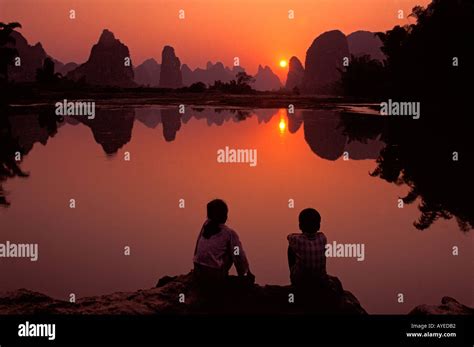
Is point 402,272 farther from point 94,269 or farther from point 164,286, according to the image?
point 94,269

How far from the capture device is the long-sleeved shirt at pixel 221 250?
18.0 ft

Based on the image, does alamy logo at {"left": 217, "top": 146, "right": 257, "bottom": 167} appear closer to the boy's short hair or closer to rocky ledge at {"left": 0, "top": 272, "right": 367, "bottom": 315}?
rocky ledge at {"left": 0, "top": 272, "right": 367, "bottom": 315}

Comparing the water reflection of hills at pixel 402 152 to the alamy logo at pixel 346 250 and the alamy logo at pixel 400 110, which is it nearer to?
the alamy logo at pixel 346 250

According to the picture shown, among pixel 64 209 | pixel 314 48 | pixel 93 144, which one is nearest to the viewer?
pixel 64 209

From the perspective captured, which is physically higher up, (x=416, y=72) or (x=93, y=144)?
(x=416, y=72)

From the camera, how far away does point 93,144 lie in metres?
23.2

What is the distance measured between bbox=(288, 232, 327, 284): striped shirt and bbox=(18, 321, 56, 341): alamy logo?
8.51ft

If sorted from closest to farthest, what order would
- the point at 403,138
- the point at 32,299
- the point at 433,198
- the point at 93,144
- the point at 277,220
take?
the point at 32,299 → the point at 277,220 → the point at 433,198 → the point at 93,144 → the point at 403,138

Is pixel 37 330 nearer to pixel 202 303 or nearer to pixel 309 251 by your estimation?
pixel 202 303

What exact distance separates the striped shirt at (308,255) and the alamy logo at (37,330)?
2.59m

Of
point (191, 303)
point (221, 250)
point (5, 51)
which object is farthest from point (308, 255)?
point (5, 51)

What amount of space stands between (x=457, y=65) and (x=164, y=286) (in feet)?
70.2

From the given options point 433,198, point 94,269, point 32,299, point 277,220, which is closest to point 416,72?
point 433,198

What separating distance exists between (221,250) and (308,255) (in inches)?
35.6
